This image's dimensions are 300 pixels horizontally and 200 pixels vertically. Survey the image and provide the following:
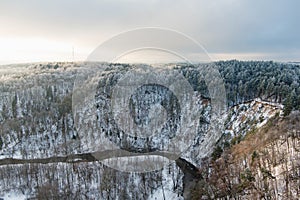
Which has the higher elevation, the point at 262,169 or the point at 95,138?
the point at 262,169

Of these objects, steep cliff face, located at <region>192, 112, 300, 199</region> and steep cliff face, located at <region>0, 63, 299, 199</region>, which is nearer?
steep cliff face, located at <region>192, 112, 300, 199</region>

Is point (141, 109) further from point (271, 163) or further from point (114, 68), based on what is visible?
point (271, 163)

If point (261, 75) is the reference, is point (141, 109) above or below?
below

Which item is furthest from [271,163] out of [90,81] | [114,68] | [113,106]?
[114,68]

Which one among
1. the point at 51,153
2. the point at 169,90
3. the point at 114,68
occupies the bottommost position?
the point at 51,153

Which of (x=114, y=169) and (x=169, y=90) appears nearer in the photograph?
(x=114, y=169)

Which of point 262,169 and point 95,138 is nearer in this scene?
point 262,169

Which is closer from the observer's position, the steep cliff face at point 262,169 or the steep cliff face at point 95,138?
the steep cliff face at point 262,169

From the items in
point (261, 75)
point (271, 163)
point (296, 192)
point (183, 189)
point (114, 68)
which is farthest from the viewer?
point (114, 68)
